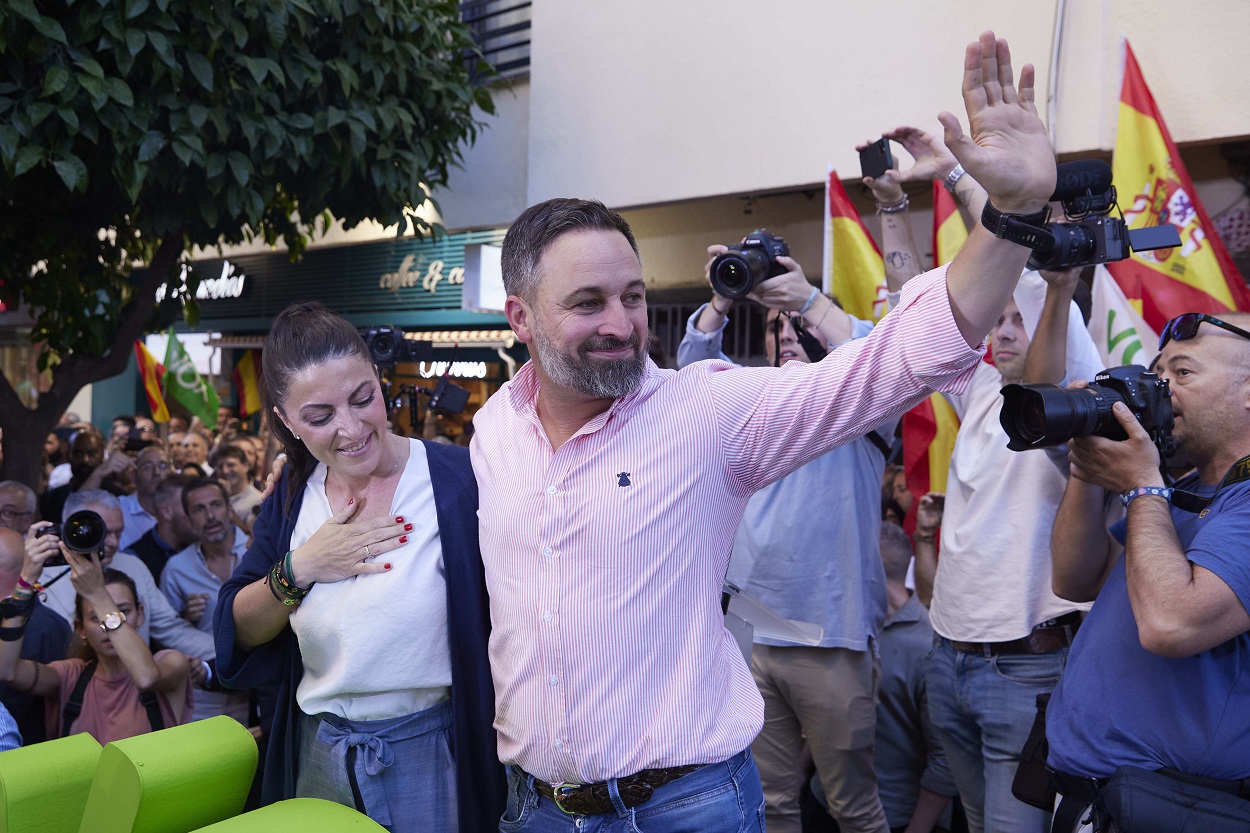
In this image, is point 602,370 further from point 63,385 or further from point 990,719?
point 63,385

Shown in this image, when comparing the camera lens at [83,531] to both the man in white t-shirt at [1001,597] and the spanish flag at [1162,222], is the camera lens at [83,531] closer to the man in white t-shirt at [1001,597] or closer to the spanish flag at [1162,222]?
the man in white t-shirt at [1001,597]

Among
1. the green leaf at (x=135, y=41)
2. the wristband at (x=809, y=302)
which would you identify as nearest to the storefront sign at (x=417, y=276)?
the green leaf at (x=135, y=41)

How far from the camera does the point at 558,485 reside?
76.2 inches

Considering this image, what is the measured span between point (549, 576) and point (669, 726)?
0.34 meters

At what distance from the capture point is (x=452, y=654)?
222 cm

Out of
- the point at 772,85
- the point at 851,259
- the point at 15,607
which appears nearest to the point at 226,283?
the point at 772,85

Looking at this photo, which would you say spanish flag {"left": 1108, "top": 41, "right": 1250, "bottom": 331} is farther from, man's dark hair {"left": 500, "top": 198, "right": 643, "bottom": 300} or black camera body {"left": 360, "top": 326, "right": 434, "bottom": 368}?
man's dark hair {"left": 500, "top": 198, "right": 643, "bottom": 300}

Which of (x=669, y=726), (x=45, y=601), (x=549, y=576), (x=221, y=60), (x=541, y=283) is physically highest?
(x=221, y=60)

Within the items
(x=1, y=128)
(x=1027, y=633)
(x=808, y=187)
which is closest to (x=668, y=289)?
(x=808, y=187)

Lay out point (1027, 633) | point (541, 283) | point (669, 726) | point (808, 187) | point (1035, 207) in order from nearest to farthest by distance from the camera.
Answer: point (1035, 207), point (669, 726), point (541, 283), point (1027, 633), point (808, 187)

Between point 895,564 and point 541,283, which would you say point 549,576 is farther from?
point 895,564

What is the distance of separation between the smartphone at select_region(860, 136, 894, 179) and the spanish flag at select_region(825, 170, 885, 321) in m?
2.34

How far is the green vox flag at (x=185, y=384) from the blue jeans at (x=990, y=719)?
7.91 meters

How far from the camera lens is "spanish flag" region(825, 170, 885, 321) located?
5.83 m
